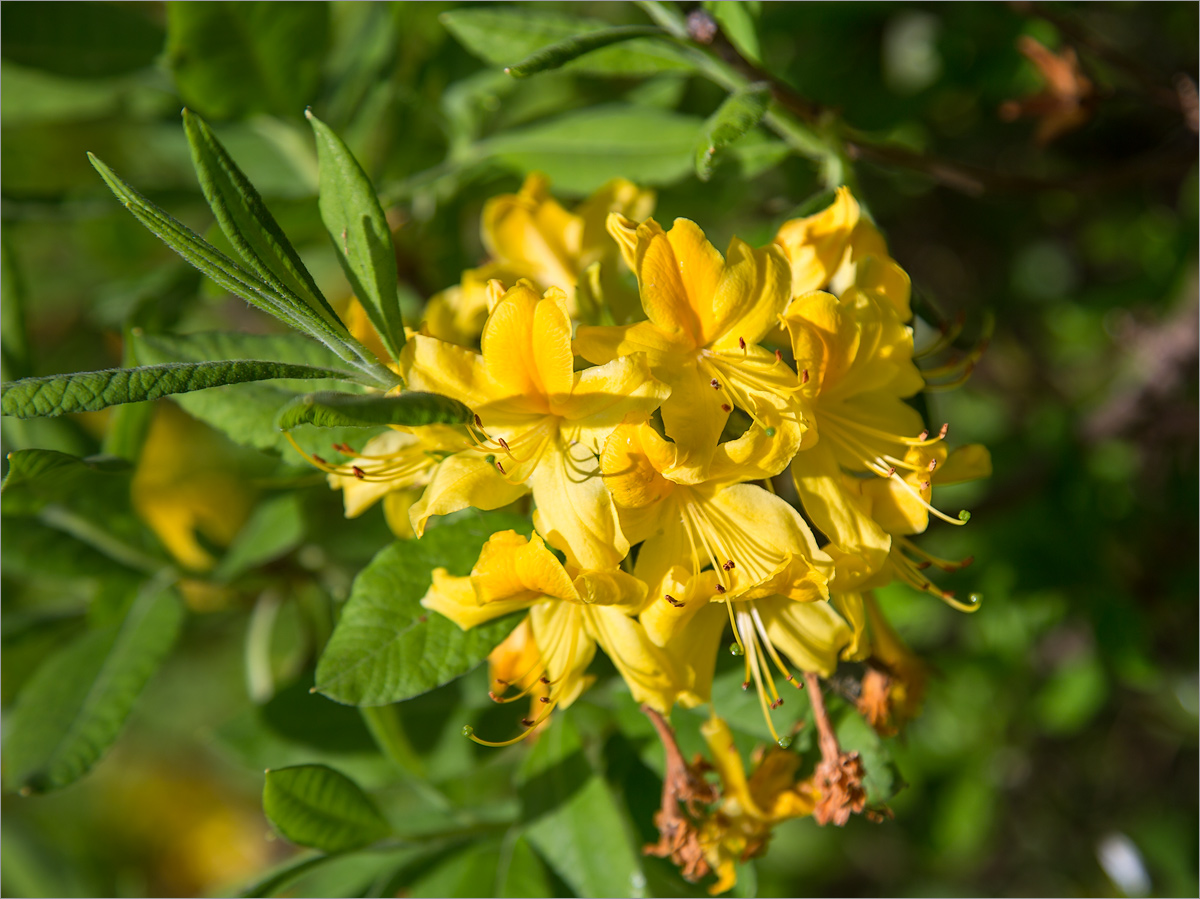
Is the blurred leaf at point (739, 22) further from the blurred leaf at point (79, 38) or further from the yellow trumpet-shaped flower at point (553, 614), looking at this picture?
the blurred leaf at point (79, 38)

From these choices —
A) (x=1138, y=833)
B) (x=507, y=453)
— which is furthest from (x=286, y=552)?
(x=1138, y=833)

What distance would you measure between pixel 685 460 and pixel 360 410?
46cm

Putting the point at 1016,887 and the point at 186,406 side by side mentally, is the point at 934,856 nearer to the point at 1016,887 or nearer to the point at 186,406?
the point at 1016,887

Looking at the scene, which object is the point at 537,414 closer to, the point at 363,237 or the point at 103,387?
the point at 363,237

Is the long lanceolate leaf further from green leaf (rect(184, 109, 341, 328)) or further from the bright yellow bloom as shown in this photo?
the bright yellow bloom

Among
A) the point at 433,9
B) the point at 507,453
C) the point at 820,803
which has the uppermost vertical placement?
the point at 433,9

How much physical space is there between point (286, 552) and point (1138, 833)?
309 cm

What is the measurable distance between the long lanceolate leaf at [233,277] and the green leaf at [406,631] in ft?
0.91

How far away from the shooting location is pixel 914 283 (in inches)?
82.3

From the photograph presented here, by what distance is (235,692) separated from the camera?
3.84 metres

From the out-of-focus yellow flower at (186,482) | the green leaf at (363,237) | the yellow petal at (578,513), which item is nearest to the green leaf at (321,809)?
the yellow petal at (578,513)

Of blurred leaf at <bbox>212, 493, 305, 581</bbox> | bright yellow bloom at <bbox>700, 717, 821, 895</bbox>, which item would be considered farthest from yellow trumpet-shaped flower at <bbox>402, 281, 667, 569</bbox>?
blurred leaf at <bbox>212, 493, 305, 581</bbox>

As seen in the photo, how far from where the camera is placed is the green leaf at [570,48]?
50.8 inches

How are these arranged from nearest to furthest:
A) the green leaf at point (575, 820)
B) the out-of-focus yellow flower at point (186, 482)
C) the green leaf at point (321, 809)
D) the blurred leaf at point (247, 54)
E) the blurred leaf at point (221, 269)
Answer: the blurred leaf at point (221, 269) → the green leaf at point (321, 809) → the green leaf at point (575, 820) → the blurred leaf at point (247, 54) → the out-of-focus yellow flower at point (186, 482)
